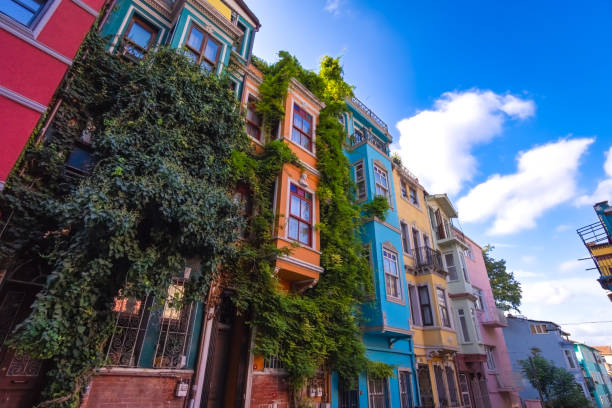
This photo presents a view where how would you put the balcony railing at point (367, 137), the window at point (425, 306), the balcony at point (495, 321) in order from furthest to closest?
1. the balcony at point (495, 321)
2. the balcony railing at point (367, 137)
3. the window at point (425, 306)

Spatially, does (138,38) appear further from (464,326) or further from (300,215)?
(464,326)

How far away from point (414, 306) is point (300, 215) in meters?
8.24

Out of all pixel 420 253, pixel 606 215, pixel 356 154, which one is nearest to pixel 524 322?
pixel 606 215

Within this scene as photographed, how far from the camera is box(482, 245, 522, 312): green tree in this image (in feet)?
96.2

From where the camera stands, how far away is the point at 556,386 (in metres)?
23.5

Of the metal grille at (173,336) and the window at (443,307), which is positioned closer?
the metal grille at (173,336)

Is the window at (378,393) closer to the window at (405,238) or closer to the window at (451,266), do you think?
the window at (405,238)

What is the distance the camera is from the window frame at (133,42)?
8.73m

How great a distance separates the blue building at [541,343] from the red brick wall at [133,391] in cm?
3428

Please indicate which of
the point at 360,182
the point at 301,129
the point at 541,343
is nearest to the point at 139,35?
the point at 301,129

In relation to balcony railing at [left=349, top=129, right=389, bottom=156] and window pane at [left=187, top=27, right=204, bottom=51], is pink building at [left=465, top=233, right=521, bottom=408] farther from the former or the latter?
window pane at [left=187, top=27, right=204, bottom=51]

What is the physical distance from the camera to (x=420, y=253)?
16.9 meters

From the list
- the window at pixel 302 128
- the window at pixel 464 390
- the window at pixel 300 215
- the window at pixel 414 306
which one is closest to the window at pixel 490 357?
the window at pixel 464 390

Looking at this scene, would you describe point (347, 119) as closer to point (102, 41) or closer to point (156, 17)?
point (156, 17)
